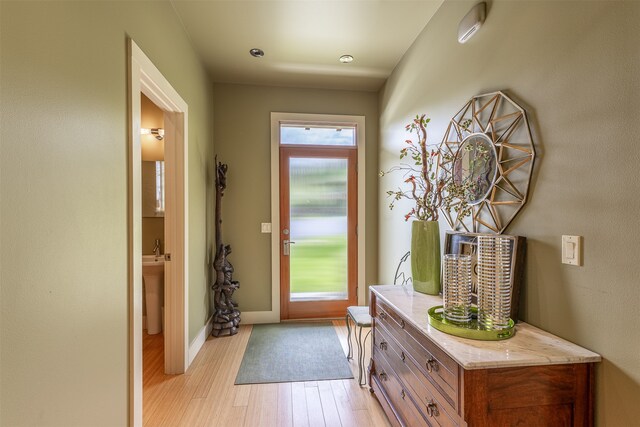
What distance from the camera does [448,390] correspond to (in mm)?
1181

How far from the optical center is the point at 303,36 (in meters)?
2.54

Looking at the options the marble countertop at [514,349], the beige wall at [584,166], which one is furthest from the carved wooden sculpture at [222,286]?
the beige wall at [584,166]

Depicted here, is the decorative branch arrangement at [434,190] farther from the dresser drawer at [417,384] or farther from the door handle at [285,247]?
the door handle at [285,247]

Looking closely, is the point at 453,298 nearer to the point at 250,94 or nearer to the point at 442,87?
the point at 442,87

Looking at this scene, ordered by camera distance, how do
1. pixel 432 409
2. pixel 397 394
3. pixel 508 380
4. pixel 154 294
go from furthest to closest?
pixel 154 294 < pixel 397 394 < pixel 432 409 < pixel 508 380

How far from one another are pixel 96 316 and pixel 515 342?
1766 mm

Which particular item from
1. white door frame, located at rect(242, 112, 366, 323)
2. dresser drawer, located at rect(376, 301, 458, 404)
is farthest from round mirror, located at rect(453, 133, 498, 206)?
white door frame, located at rect(242, 112, 366, 323)

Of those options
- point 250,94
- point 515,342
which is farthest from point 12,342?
point 250,94

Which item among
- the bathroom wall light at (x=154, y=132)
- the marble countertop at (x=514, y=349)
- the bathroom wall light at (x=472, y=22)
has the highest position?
the bathroom wall light at (x=472, y=22)

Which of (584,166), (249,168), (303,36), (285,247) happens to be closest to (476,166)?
(584,166)

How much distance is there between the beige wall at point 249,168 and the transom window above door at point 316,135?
0.62 ft

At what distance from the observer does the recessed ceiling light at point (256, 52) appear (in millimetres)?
2757

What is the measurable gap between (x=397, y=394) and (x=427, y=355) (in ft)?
1.82

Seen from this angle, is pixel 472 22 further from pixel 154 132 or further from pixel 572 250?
pixel 154 132
